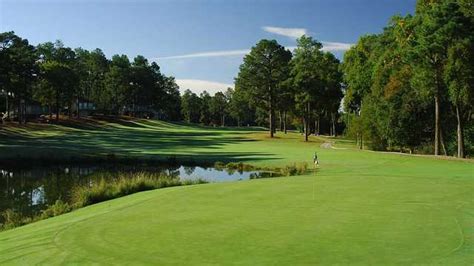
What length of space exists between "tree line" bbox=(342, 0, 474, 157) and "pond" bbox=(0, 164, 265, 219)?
16148 mm

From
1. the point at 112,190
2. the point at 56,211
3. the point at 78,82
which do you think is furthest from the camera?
the point at 78,82

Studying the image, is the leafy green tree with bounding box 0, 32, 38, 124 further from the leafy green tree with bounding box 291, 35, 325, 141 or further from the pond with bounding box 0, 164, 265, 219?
the leafy green tree with bounding box 291, 35, 325, 141

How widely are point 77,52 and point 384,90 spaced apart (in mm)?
118271

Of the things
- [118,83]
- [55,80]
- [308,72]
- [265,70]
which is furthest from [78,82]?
[308,72]

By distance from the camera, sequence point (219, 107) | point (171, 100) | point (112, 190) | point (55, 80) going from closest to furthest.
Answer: point (112, 190)
point (55, 80)
point (171, 100)
point (219, 107)

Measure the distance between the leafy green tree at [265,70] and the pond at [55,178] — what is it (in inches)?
1771

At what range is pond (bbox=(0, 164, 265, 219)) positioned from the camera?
83.7 feet

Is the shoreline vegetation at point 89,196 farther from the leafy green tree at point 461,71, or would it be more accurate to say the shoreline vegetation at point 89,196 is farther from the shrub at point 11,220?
the leafy green tree at point 461,71

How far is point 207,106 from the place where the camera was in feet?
596

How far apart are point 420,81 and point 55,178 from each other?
29318mm

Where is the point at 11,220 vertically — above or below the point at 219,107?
below

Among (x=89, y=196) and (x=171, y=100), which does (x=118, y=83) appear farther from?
(x=89, y=196)

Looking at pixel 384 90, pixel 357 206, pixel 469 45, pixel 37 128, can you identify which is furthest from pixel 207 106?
pixel 357 206

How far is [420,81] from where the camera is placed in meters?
42.0
